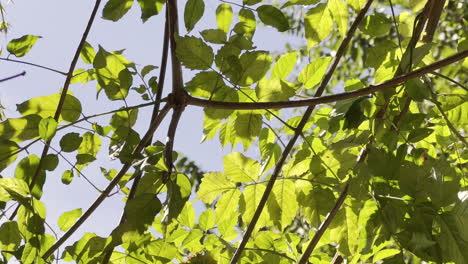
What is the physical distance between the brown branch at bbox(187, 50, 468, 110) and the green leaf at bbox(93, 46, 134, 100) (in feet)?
0.34

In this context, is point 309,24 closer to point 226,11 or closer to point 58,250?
point 226,11

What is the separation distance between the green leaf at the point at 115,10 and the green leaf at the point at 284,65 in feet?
0.76

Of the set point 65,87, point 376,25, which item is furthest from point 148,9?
point 376,25

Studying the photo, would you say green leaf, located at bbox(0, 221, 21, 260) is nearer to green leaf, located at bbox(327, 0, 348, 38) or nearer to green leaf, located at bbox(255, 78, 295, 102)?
green leaf, located at bbox(255, 78, 295, 102)

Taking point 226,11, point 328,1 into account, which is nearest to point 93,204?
point 226,11

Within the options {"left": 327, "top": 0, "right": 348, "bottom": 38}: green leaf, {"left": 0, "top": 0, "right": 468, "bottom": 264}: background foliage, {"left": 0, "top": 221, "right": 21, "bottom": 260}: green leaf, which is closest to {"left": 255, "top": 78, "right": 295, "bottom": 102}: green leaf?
{"left": 0, "top": 0, "right": 468, "bottom": 264}: background foliage

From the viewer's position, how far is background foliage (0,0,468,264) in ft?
2.23

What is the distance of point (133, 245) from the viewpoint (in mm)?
831

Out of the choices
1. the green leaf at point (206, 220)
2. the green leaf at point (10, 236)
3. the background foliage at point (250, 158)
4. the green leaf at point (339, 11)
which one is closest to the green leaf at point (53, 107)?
the background foliage at point (250, 158)

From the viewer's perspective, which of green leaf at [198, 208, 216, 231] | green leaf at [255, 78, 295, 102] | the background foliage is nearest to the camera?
the background foliage

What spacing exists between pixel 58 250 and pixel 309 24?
48 centimetres

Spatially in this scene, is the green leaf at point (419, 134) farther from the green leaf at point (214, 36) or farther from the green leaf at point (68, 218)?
the green leaf at point (68, 218)

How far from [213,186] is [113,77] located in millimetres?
214

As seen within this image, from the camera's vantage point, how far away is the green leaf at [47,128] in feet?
2.42
